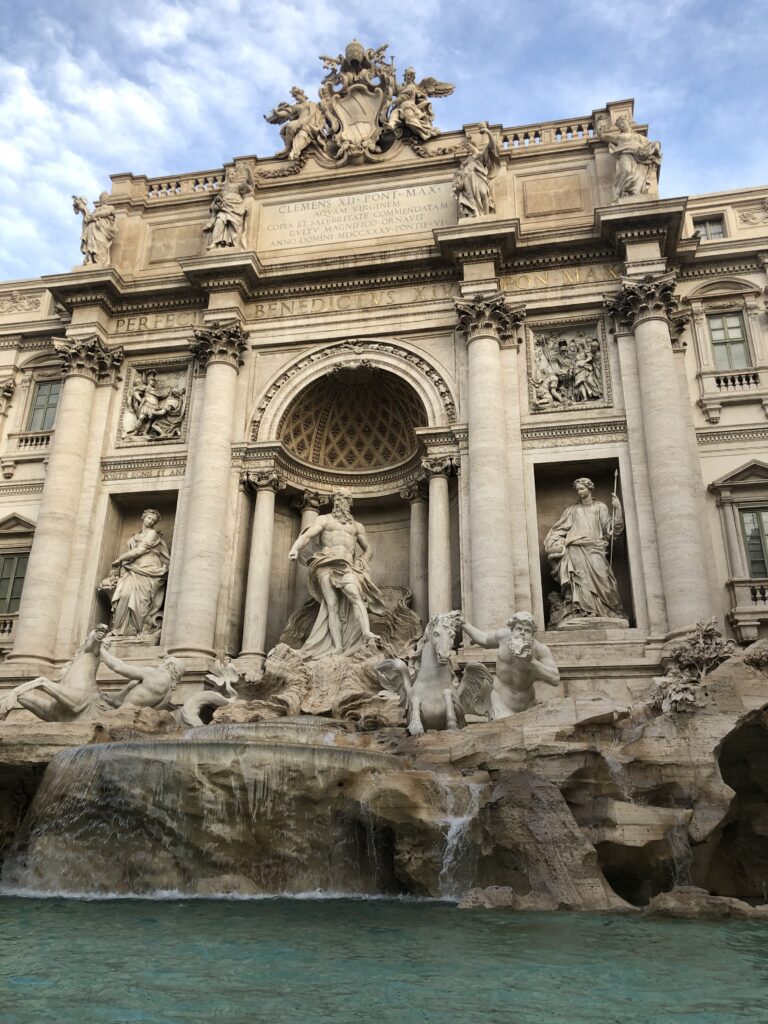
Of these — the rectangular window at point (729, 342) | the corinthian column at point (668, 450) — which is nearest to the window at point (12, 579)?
the corinthian column at point (668, 450)

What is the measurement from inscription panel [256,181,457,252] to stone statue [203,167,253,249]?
776 millimetres

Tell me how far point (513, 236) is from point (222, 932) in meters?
16.8

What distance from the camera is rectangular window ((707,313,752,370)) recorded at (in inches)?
753

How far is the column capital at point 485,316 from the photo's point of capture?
19.3m

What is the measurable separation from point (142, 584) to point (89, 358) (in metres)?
6.15

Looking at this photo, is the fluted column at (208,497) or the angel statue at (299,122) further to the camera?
the angel statue at (299,122)

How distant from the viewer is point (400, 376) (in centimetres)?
1997

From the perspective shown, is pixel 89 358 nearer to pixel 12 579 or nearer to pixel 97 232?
pixel 97 232

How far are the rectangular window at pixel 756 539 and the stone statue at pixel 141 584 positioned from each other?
500 inches

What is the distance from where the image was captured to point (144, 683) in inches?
567

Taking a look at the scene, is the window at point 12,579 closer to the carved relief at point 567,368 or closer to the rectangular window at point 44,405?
the rectangular window at point 44,405

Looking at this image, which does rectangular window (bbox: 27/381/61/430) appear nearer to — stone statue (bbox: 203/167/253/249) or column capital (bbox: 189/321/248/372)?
column capital (bbox: 189/321/248/372)

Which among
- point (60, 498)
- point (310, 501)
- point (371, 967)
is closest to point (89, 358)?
point (60, 498)

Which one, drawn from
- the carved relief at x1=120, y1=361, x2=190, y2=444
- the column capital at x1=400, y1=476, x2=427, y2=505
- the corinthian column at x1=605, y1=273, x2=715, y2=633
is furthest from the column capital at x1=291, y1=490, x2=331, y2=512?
the corinthian column at x1=605, y1=273, x2=715, y2=633
